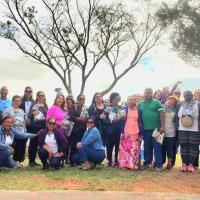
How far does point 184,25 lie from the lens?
1032 inches

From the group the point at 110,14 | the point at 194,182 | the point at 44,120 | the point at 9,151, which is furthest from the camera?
the point at 110,14

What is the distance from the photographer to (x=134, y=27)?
2561 cm

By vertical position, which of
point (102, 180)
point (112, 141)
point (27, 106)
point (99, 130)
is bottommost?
point (102, 180)

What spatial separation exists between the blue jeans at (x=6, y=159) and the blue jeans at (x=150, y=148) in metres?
2.98

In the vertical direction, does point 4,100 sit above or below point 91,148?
above

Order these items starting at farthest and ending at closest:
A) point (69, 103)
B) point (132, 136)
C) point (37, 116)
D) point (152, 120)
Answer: point (69, 103), point (37, 116), point (132, 136), point (152, 120)

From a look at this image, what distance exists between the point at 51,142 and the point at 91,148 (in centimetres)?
89

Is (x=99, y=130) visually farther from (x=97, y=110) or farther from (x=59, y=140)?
(x=59, y=140)

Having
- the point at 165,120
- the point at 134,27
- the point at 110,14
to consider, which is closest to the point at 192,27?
the point at 134,27

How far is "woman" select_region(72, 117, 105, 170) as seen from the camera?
34.8ft

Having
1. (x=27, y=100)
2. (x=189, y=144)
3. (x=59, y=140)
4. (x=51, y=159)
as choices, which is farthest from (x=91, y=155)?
(x=189, y=144)

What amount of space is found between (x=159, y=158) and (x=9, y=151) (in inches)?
130

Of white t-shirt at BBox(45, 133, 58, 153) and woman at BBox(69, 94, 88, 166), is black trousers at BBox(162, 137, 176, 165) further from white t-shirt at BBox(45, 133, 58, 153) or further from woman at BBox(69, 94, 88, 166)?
white t-shirt at BBox(45, 133, 58, 153)

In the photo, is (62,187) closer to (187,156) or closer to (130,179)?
(130,179)
